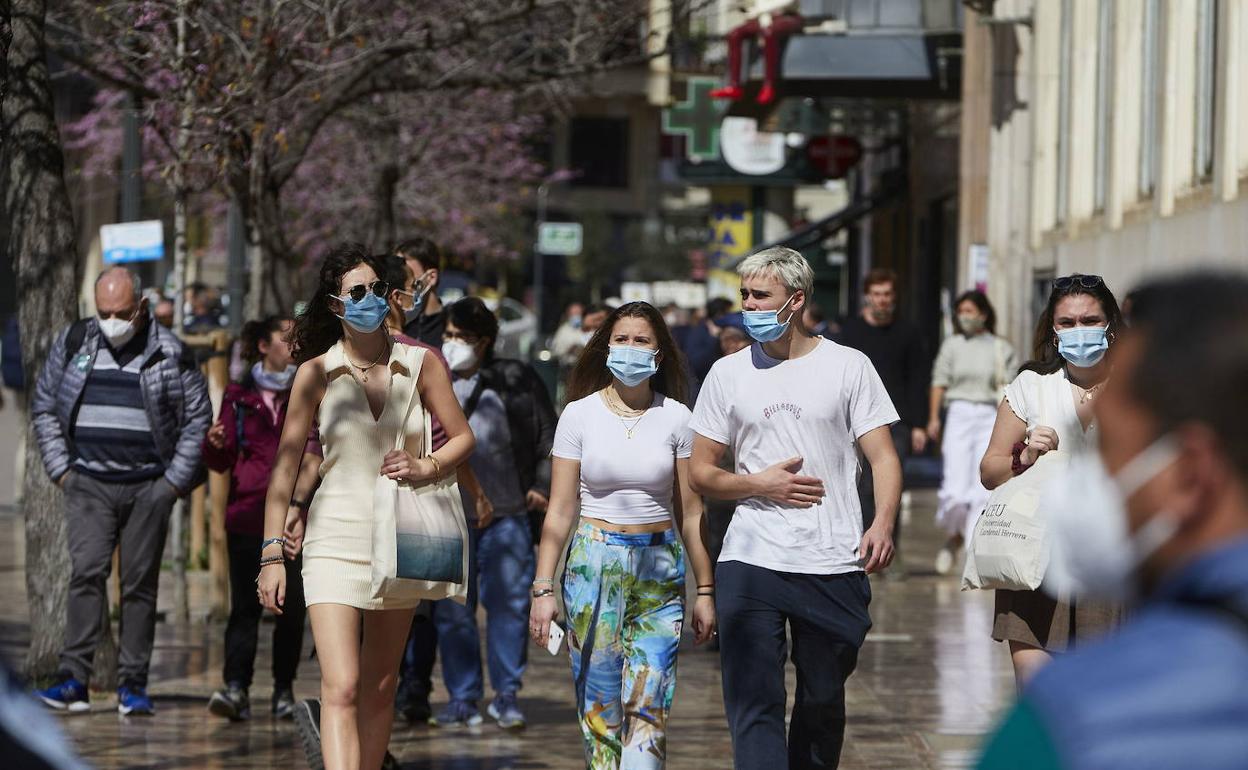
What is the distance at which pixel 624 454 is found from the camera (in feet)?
22.5

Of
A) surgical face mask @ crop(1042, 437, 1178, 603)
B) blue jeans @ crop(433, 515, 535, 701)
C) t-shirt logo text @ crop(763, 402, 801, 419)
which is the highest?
surgical face mask @ crop(1042, 437, 1178, 603)

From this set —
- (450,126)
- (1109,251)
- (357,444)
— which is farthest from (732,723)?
(450,126)

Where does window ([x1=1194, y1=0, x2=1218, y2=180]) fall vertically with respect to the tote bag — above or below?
above

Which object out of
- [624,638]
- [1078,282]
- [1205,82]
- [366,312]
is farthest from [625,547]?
[1205,82]

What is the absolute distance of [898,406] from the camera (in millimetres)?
14055

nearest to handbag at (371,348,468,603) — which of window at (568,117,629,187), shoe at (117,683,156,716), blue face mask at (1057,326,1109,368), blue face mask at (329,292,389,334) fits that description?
blue face mask at (329,292,389,334)

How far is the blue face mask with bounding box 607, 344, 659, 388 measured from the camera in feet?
22.8

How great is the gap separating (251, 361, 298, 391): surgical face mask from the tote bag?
4.41 meters

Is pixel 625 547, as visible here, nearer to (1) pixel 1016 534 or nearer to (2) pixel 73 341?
(1) pixel 1016 534

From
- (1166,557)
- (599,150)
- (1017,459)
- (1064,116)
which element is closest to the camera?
(1166,557)

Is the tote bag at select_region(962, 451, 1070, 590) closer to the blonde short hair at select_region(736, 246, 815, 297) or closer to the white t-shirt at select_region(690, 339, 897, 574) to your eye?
the white t-shirt at select_region(690, 339, 897, 574)

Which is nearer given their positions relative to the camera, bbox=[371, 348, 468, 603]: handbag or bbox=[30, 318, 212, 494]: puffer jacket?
bbox=[371, 348, 468, 603]: handbag

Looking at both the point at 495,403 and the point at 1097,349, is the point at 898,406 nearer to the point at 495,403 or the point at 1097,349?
the point at 495,403

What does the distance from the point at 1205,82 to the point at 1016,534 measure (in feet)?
24.7
